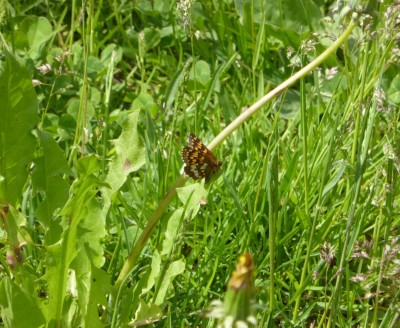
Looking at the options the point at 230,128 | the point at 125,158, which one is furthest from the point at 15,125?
the point at 230,128

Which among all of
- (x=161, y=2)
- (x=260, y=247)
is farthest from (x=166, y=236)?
(x=161, y=2)

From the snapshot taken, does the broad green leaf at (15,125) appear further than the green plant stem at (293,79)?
Yes

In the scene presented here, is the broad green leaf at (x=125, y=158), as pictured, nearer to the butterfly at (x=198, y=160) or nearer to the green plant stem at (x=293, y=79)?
the butterfly at (x=198, y=160)

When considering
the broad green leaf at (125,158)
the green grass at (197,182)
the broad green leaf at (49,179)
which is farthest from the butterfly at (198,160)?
the broad green leaf at (49,179)

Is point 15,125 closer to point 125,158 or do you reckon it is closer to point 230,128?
point 125,158

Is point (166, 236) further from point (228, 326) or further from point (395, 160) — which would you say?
point (228, 326)

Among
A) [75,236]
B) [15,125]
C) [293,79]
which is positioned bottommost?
[75,236]
